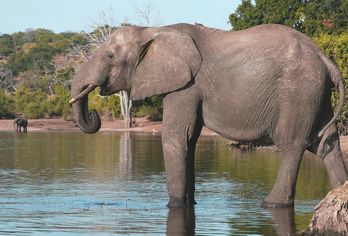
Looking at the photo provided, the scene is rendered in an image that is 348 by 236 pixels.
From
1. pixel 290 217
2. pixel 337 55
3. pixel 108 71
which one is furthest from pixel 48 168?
pixel 337 55

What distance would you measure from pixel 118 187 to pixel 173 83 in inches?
189

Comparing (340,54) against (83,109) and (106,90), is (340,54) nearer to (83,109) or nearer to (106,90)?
(106,90)

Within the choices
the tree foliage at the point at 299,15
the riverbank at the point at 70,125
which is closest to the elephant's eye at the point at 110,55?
the tree foliage at the point at 299,15

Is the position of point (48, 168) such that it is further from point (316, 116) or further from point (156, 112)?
point (156, 112)

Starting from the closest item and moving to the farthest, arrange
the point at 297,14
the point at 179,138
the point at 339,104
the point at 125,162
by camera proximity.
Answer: the point at 339,104 < the point at 179,138 < the point at 125,162 < the point at 297,14

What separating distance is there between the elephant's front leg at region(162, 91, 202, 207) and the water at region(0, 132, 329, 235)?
0.44 m

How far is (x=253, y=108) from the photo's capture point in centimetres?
1652

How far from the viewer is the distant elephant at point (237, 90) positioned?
1634 centimetres

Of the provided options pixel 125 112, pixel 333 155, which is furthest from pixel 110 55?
pixel 125 112

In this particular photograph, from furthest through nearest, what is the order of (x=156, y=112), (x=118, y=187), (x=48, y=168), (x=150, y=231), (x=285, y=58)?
(x=156, y=112) → (x=48, y=168) → (x=118, y=187) → (x=285, y=58) → (x=150, y=231)

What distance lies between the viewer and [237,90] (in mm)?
16500

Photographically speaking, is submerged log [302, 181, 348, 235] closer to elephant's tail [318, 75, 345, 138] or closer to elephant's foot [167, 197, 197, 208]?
elephant's tail [318, 75, 345, 138]

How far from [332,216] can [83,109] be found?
18.6ft

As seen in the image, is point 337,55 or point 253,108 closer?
point 253,108
